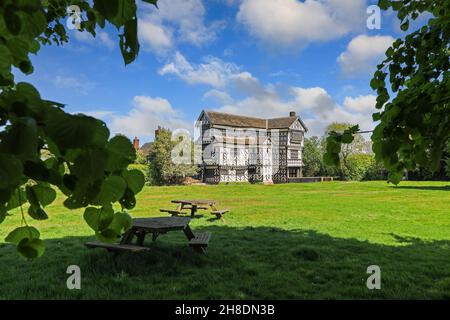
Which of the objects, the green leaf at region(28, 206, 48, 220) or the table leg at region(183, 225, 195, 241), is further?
the table leg at region(183, 225, 195, 241)

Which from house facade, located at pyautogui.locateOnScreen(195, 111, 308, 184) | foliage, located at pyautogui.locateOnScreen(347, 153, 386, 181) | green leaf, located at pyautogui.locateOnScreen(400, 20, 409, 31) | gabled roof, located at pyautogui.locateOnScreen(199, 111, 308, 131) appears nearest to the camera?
green leaf, located at pyautogui.locateOnScreen(400, 20, 409, 31)

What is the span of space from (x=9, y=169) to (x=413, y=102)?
A: 8.56 ft

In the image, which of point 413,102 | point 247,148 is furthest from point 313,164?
point 413,102

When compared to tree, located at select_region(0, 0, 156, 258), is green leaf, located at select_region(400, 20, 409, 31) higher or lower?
higher

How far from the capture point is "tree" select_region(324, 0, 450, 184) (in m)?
2.25

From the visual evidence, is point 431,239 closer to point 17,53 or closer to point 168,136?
point 17,53

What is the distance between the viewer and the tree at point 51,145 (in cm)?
86

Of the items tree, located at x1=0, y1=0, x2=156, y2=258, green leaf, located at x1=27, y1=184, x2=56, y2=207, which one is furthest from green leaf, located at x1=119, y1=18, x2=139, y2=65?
green leaf, located at x1=27, y1=184, x2=56, y2=207

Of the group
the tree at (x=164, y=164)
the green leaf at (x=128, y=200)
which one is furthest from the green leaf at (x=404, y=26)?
the tree at (x=164, y=164)

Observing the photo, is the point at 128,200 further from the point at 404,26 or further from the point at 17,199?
the point at 404,26

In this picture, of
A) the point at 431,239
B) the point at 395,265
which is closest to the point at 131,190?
the point at 395,265

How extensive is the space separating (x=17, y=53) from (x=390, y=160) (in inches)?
94.4

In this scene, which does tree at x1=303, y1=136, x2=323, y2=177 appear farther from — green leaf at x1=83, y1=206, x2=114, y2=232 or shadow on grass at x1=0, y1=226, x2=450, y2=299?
green leaf at x1=83, y1=206, x2=114, y2=232
